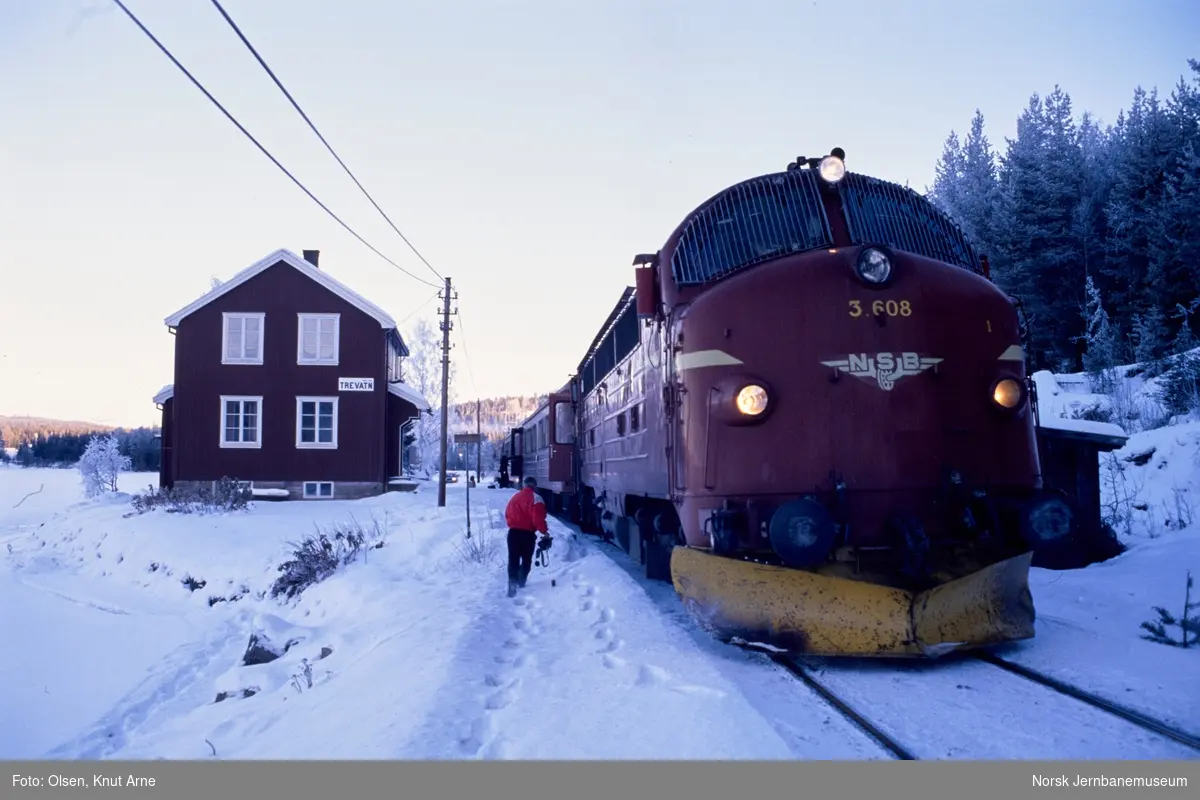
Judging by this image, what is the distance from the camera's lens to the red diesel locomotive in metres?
5.66

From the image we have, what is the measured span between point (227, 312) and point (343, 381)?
4.40m

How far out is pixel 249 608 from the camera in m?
14.3

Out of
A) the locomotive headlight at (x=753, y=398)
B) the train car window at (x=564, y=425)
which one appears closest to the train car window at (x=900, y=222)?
the locomotive headlight at (x=753, y=398)

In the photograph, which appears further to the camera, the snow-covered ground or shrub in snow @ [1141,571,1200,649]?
shrub in snow @ [1141,571,1200,649]

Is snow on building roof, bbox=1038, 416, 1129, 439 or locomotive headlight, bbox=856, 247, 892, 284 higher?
locomotive headlight, bbox=856, 247, 892, 284

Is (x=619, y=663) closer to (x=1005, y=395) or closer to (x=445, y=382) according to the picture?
(x=1005, y=395)

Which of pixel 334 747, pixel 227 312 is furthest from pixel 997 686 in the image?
pixel 227 312

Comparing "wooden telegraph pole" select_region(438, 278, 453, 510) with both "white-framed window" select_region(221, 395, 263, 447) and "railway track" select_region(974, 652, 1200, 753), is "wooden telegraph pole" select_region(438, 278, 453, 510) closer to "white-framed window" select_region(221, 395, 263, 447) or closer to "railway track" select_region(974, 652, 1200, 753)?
"white-framed window" select_region(221, 395, 263, 447)

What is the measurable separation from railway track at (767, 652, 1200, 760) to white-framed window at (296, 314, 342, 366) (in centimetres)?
2330

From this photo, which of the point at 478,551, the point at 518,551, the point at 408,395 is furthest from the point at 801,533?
the point at 408,395

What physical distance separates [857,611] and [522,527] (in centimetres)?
535

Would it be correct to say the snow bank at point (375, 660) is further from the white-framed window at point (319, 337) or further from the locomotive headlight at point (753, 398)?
the white-framed window at point (319, 337)

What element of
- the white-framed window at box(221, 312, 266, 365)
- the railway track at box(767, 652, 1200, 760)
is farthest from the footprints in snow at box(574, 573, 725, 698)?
the white-framed window at box(221, 312, 266, 365)

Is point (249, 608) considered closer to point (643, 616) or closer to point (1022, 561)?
point (643, 616)
